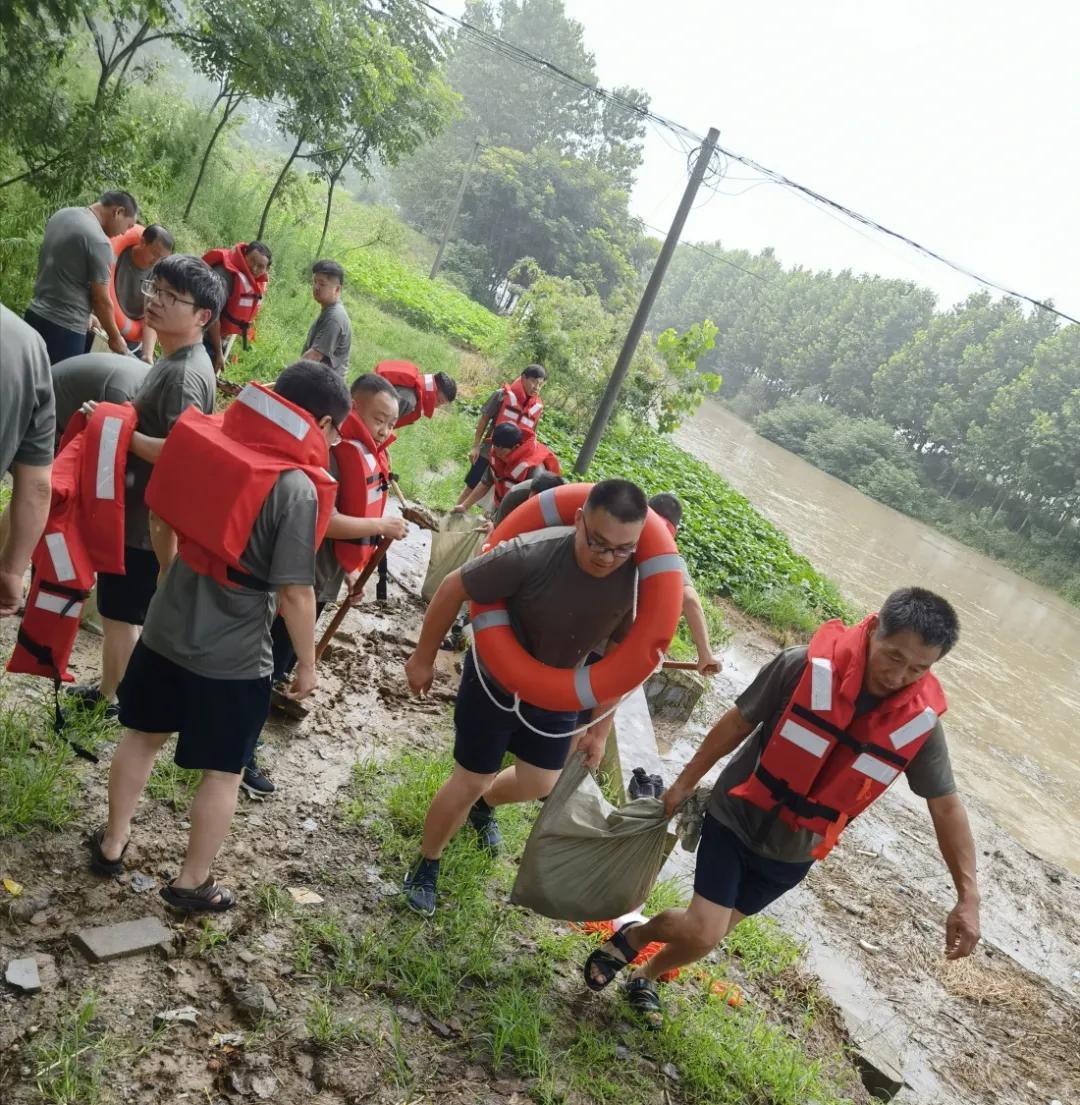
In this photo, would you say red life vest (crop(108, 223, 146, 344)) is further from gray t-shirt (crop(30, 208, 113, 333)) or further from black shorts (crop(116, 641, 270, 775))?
black shorts (crop(116, 641, 270, 775))

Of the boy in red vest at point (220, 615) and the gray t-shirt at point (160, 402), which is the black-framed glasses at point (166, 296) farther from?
the boy in red vest at point (220, 615)

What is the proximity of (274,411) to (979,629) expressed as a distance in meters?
17.8

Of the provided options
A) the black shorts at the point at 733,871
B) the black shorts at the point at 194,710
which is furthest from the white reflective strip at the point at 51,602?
the black shorts at the point at 733,871

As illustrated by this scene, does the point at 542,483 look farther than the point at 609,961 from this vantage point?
Yes

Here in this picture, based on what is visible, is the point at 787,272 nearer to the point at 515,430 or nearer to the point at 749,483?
the point at 749,483

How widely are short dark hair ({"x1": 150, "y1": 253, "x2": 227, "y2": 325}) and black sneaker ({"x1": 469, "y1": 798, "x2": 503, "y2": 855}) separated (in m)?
2.05

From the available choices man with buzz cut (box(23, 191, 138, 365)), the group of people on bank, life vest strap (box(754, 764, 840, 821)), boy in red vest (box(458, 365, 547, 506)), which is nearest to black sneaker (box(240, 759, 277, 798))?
the group of people on bank

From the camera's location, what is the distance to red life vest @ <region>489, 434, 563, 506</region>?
220 inches

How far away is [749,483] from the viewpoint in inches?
895

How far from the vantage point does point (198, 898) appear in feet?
7.41

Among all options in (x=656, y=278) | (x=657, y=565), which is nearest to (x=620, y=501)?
(x=657, y=565)

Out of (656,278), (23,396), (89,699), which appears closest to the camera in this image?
(23,396)

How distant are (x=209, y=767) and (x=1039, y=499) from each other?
41.4 meters

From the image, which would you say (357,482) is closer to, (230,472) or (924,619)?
(230,472)
